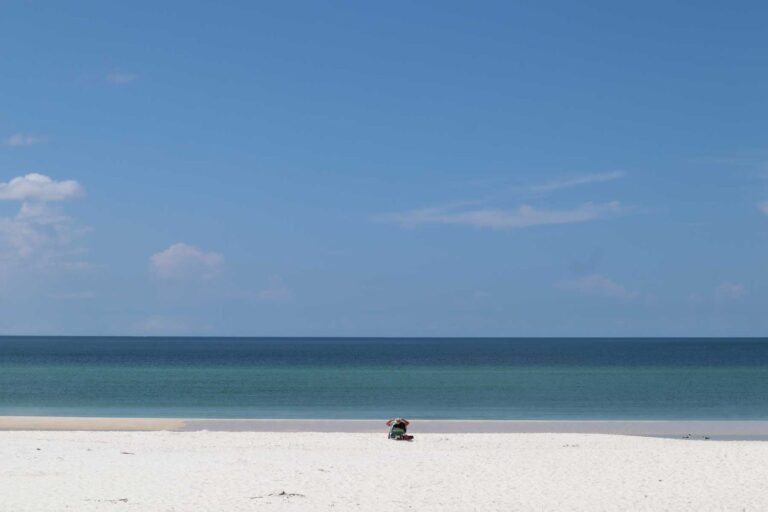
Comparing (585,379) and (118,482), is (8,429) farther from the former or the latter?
(585,379)

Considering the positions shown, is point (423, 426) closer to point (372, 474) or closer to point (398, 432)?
point (398, 432)

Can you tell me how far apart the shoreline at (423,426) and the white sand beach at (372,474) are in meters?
4.09

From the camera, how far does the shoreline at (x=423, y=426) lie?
2961 cm

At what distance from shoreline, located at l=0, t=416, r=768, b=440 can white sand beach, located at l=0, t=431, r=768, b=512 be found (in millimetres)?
4093

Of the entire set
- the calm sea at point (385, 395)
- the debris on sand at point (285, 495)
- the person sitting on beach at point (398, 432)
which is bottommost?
the debris on sand at point (285, 495)

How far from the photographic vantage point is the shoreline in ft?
97.1

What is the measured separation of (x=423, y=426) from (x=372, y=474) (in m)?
13.0

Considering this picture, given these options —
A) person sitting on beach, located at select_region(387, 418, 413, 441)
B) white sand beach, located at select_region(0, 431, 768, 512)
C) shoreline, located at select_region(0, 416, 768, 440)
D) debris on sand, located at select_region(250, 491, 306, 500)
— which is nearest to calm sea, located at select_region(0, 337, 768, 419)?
shoreline, located at select_region(0, 416, 768, 440)

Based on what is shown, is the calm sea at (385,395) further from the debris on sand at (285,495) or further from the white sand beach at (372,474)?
the debris on sand at (285,495)

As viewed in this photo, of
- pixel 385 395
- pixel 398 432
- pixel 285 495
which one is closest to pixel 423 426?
pixel 398 432

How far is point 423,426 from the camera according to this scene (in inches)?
1217

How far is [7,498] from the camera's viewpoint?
14.9 metres

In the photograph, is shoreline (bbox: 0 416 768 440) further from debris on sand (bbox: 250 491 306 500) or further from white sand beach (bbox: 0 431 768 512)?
debris on sand (bbox: 250 491 306 500)

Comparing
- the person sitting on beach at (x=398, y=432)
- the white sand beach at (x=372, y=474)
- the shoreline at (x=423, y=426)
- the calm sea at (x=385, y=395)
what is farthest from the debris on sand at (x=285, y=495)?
the calm sea at (x=385, y=395)
